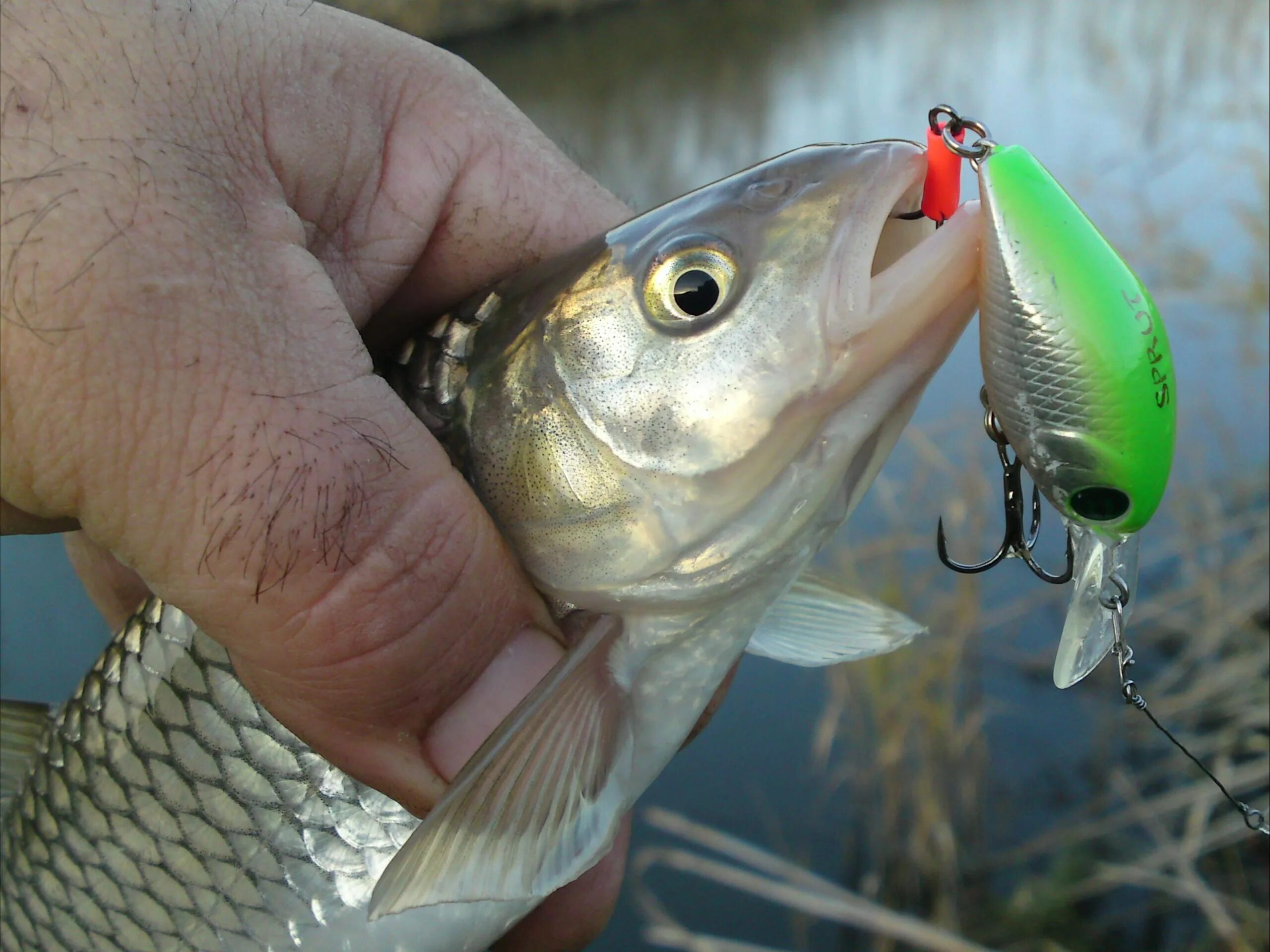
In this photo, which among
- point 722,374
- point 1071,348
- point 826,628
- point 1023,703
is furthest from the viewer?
point 1023,703

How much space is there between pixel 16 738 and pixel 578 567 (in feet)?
3.49

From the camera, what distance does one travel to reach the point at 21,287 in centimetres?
96

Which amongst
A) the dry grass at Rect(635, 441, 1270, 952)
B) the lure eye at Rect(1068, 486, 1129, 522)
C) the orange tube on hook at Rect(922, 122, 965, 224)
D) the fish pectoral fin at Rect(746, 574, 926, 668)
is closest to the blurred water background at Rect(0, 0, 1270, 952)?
the dry grass at Rect(635, 441, 1270, 952)

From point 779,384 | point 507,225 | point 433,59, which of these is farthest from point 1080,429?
point 433,59

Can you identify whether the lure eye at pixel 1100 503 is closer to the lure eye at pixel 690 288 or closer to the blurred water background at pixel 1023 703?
the lure eye at pixel 690 288

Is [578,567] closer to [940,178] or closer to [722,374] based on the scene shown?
[722,374]

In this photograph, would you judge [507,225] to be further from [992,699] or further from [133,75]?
[992,699]

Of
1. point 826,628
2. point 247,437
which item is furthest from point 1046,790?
point 247,437

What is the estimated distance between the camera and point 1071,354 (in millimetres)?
980

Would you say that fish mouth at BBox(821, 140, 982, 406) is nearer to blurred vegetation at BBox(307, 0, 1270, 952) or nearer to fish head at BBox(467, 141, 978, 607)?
fish head at BBox(467, 141, 978, 607)

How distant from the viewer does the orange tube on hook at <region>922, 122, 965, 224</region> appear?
111cm

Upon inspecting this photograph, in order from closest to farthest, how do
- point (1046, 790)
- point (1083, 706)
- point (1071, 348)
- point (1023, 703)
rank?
point (1071, 348) < point (1046, 790) < point (1083, 706) < point (1023, 703)

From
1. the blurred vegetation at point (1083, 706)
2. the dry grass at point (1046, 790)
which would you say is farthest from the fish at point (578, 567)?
the dry grass at point (1046, 790)

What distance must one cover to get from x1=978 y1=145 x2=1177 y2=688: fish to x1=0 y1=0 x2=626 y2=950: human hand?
57cm
